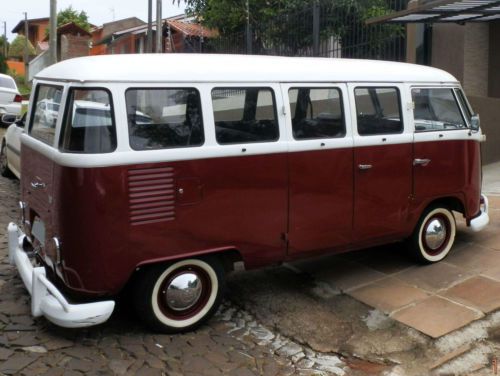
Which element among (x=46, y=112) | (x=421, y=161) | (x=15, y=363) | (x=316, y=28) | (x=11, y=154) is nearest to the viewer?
(x=15, y=363)

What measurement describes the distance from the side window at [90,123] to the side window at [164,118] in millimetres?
139

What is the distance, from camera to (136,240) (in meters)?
4.00

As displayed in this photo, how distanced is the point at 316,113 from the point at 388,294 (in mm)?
1715

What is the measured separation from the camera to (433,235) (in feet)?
18.8

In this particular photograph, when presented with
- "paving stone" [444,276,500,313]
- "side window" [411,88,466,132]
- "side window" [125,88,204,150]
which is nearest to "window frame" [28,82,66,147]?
"side window" [125,88,204,150]

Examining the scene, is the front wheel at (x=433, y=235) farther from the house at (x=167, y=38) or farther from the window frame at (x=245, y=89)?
the house at (x=167, y=38)

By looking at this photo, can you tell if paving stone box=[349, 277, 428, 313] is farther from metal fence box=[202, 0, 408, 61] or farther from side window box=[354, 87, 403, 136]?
metal fence box=[202, 0, 408, 61]

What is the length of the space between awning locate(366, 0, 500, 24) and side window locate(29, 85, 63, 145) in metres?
5.87

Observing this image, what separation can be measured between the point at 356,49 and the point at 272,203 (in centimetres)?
734

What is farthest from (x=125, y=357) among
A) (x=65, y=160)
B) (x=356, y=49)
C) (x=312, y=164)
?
(x=356, y=49)

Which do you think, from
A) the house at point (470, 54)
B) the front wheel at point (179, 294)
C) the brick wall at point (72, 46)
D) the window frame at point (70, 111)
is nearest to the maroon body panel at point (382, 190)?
the front wheel at point (179, 294)

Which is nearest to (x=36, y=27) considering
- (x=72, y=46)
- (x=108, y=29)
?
(x=108, y=29)

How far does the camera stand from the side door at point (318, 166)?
464 centimetres

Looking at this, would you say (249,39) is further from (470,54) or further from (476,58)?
(476,58)
